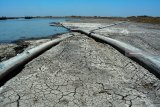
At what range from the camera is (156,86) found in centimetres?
298

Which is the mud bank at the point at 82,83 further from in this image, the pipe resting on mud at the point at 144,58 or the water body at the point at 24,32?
the water body at the point at 24,32

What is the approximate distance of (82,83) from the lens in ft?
9.77

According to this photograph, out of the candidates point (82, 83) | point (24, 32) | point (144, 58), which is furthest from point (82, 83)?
point (24, 32)

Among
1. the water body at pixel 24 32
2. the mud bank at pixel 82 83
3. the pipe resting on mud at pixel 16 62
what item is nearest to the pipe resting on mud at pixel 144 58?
the mud bank at pixel 82 83

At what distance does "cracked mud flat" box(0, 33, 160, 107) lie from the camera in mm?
2473

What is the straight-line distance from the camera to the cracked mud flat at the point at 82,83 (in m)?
2.47

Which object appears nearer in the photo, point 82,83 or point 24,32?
point 82,83

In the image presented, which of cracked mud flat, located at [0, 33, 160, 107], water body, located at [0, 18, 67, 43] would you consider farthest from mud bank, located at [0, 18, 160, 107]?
water body, located at [0, 18, 67, 43]

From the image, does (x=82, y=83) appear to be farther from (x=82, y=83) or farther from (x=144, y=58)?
(x=144, y=58)

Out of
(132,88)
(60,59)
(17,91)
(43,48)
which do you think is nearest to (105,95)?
(132,88)

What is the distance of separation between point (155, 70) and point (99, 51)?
5.01ft

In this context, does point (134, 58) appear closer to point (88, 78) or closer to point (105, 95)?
point (88, 78)

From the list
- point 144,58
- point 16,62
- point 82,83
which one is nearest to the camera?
point 82,83

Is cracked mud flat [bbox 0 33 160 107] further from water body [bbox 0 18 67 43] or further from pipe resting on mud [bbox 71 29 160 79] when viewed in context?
water body [bbox 0 18 67 43]
